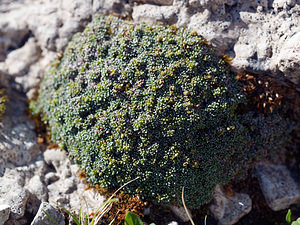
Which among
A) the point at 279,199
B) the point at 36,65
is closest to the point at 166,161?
the point at 279,199

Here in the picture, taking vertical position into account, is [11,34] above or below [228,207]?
above

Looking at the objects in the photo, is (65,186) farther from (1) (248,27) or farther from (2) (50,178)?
(1) (248,27)

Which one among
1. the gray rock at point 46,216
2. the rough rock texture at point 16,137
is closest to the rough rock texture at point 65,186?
the gray rock at point 46,216

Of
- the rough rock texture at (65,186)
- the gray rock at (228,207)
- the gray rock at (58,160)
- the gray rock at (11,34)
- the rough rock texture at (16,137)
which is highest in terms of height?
the gray rock at (11,34)

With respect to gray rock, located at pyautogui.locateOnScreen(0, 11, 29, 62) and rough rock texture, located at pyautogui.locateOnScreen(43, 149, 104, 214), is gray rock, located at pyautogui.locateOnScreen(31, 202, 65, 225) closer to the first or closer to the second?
rough rock texture, located at pyautogui.locateOnScreen(43, 149, 104, 214)

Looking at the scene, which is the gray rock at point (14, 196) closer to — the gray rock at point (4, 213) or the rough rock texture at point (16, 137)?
the gray rock at point (4, 213)

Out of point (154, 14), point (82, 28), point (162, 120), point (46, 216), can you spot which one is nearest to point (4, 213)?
point (46, 216)
